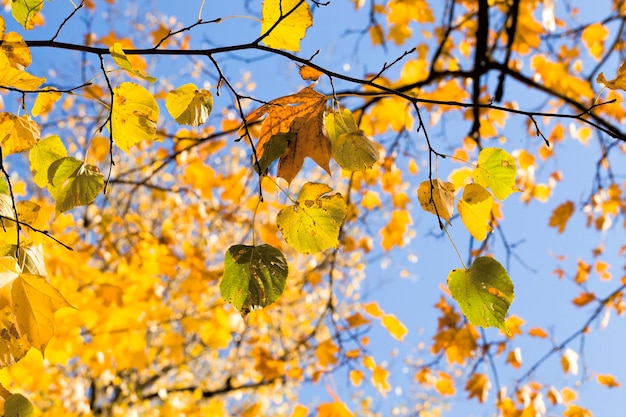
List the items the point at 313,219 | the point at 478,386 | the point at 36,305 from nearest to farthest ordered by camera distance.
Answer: the point at 36,305, the point at 313,219, the point at 478,386

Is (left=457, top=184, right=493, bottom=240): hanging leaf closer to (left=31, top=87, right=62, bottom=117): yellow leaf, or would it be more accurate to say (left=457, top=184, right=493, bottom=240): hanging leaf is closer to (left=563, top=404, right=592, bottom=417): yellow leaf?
(left=31, top=87, right=62, bottom=117): yellow leaf

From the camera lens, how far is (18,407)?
59 centimetres

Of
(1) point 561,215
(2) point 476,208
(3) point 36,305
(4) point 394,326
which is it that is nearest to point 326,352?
(4) point 394,326

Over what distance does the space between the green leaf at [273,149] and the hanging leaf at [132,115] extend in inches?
7.3

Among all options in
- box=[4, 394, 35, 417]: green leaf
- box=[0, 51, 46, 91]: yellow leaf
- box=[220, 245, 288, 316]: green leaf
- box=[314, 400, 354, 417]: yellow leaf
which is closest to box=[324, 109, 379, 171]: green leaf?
box=[220, 245, 288, 316]: green leaf

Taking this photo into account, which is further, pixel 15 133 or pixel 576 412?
pixel 576 412

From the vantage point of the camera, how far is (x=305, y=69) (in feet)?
2.21

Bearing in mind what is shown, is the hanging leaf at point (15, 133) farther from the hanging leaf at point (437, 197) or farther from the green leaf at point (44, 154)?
Answer: the hanging leaf at point (437, 197)

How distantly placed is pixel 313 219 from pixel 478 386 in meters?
2.34

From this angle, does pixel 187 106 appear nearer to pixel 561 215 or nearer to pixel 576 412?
pixel 576 412

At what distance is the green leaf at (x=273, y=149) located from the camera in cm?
62

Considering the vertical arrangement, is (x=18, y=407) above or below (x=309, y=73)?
below

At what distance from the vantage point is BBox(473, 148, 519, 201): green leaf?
2.20 feet

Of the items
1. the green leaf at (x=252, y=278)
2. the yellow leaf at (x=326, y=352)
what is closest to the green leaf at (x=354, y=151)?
the green leaf at (x=252, y=278)
